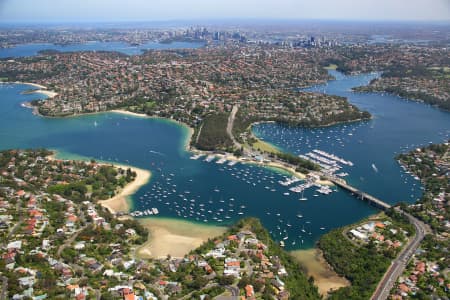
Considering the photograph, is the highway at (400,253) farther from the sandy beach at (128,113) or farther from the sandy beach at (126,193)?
the sandy beach at (128,113)

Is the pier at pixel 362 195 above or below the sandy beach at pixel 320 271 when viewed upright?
above

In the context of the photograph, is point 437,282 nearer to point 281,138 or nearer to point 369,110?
point 281,138

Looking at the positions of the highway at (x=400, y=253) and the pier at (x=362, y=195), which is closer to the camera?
the highway at (x=400, y=253)

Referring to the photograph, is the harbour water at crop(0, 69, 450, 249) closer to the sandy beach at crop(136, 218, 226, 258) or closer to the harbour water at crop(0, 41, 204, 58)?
the sandy beach at crop(136, 218, 226, 258)

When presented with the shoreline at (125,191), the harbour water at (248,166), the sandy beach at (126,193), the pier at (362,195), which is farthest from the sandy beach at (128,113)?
the pier at (362,195)

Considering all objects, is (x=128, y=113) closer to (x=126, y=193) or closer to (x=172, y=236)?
(x=126, y=193)

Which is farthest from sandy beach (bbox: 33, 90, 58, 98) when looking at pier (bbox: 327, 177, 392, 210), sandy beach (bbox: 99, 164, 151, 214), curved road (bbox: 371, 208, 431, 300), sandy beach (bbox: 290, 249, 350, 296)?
curved road (bbox: 371, 208, 431, 300)
